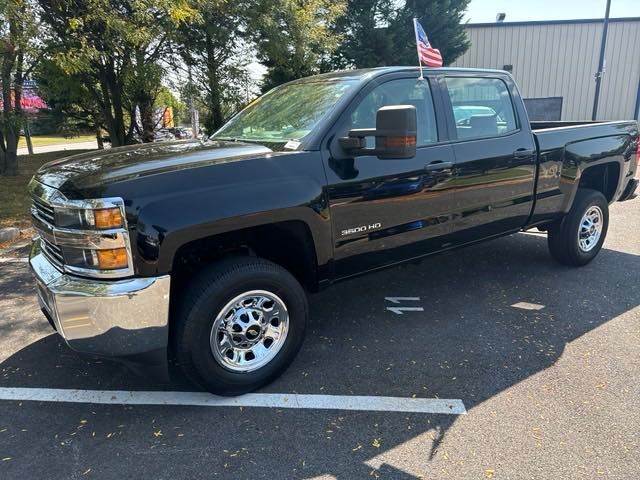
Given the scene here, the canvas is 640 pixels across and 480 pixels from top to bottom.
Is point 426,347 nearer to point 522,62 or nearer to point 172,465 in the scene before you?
point 172,465

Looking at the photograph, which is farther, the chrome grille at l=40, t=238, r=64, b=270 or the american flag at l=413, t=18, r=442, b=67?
the american flag at l=413, t=18, r=442, b=67

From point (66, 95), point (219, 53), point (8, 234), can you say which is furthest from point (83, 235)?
point (66, 95)

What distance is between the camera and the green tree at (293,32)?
11.4 m

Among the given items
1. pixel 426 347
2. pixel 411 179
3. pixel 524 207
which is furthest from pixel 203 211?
pixel 524 207

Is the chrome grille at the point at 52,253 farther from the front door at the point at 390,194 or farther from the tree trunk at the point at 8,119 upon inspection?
the tree trunk at the point at 8,119

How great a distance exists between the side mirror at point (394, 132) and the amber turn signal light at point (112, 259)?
5.06 feet

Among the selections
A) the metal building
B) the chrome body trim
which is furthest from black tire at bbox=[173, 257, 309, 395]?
the metal building

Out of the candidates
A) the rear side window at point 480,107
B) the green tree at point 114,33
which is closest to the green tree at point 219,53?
the green tree at point 114,33

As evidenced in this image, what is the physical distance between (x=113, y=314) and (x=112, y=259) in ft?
0.94

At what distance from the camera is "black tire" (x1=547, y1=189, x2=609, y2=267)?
16.6 ft

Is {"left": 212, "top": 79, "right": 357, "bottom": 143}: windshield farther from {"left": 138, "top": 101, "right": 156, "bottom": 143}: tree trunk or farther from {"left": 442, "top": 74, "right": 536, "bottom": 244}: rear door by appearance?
{"left": 138, "top": 101, "right": 156, "bottom": 143}: tree trunk

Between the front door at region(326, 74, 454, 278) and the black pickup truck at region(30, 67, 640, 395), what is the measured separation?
0.01m

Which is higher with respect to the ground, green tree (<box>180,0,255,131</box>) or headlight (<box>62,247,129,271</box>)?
green tree (<box>180,0,255,131</box>)

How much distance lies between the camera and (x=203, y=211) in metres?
2.74
